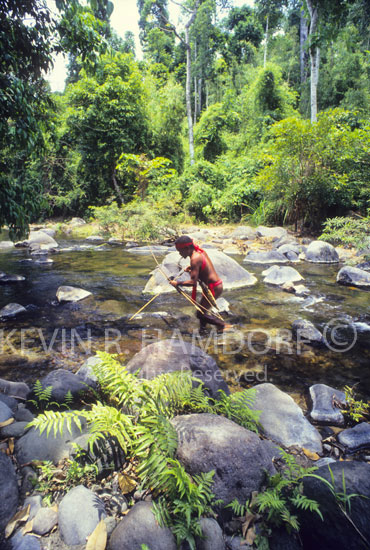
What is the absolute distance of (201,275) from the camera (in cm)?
585

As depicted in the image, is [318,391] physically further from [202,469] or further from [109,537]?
[109,537]

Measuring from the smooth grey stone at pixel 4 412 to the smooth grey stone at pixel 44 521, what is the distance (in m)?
1.06

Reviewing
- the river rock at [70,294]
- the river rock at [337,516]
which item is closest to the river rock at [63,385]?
the river rock at [337,516]

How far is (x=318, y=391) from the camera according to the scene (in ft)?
11.3

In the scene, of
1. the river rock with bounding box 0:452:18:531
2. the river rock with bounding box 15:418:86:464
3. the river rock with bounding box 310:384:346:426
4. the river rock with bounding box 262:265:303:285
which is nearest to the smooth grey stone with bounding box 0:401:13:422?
the river rock with bounding box 15:418:86:464

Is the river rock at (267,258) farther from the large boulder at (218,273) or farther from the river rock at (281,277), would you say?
the large boulder at (218,273)

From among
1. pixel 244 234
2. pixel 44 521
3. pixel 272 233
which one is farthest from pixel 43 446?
pixel 244 234

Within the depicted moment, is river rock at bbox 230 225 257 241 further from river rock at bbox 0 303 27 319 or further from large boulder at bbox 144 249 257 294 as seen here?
river rock at bbox 0 303 27 319

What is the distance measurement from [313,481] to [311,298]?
5666 millimetres

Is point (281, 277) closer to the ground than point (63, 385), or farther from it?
closer to the ground

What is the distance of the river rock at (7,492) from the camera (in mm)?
1880

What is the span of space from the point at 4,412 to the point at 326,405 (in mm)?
3246

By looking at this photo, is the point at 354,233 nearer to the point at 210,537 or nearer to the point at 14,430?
the point at 210,537

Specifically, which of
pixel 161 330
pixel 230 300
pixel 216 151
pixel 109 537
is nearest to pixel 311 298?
pixel 230 300
